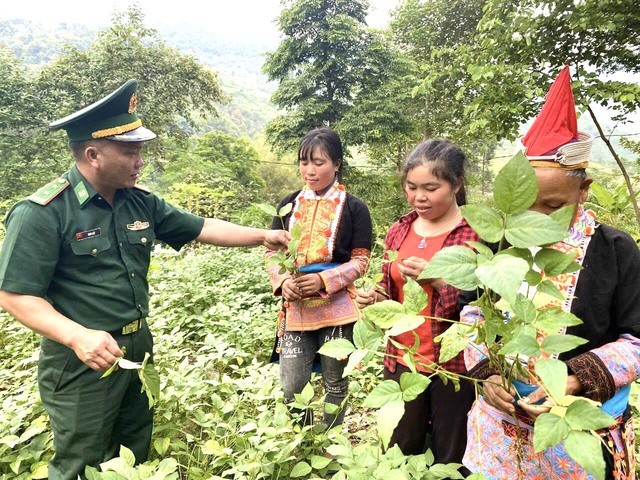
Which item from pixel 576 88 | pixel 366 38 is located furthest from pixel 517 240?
pixel 366 38

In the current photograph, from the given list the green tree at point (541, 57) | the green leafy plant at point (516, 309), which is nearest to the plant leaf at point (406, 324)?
the green leafy plant at point (516, 309)

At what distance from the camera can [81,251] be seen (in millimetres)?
1551

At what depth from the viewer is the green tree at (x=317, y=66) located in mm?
11992

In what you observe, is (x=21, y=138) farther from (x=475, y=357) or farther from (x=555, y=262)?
(x=555, y=262)

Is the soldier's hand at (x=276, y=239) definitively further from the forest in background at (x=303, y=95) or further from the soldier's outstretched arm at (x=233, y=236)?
the forest in background at (x=303, y=95)

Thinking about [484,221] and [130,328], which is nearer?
[484,221]

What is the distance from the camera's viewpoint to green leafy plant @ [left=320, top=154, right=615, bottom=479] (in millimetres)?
599

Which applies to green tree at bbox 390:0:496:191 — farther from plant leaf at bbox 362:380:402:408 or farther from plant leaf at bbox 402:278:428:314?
plant leaf at bbox 362:380:402:408

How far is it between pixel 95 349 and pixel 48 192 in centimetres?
68

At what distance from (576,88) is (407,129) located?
8.91m

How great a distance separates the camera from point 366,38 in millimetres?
12594

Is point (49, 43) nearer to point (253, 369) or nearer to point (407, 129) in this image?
point (407, 129)

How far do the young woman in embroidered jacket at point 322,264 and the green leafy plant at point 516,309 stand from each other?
1.21 m

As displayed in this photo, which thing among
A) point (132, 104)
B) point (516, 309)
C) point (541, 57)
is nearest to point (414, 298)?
point (516, 309)
